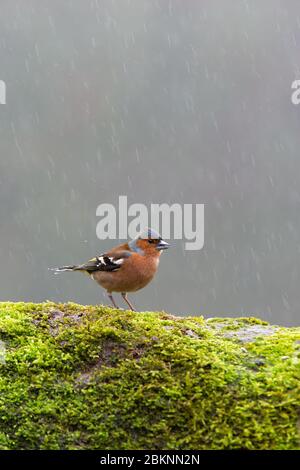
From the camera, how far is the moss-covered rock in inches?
132

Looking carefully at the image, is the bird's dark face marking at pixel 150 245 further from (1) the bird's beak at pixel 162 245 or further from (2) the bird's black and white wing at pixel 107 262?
(2) the bird's black and white wing at pixel 107 262

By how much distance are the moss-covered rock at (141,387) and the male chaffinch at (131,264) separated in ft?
5.89

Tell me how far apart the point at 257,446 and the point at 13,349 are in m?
1.76

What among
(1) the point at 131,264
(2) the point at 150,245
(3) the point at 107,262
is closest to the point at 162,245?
(2) the point at 150,245

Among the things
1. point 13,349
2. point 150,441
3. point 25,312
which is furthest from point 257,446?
point 25,312

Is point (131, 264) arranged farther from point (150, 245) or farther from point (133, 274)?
point (150, 245)

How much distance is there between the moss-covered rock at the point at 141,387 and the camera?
3.36m

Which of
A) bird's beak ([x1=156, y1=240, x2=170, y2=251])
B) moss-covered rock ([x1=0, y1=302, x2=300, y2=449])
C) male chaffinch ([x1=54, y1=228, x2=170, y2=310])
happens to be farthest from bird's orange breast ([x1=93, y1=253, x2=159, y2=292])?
moss-covered rock ([x1=0, y1=302, x2=300, y2=449])

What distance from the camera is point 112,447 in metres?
3.35

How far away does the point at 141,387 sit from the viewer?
357 cm

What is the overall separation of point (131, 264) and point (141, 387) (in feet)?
8.46

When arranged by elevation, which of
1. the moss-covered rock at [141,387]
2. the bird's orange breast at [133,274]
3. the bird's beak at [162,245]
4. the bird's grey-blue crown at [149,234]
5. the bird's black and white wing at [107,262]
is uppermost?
the bird's grey-blue crown at [149,234]

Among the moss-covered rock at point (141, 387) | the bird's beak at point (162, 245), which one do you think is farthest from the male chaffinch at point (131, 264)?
the moss-covered rock at point (141, 387)

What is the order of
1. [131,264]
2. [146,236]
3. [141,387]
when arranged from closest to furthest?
[141,387], [131,264], [146,236]
